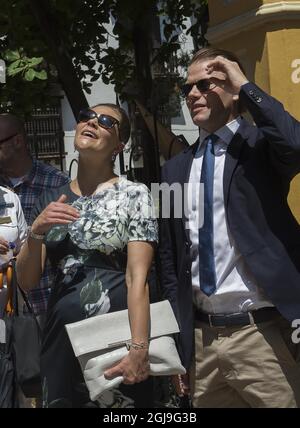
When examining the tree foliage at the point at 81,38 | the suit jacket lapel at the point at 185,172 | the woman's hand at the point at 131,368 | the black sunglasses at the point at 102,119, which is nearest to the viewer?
the woman's hand at the point at 131,368

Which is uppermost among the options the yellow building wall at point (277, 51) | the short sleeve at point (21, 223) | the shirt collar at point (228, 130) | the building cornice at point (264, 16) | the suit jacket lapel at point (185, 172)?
the building cornice at point (264, 16)

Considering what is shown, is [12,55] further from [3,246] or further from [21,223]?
[3,246]

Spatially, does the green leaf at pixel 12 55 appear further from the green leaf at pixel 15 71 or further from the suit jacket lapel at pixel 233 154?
the suit jacket lapel at pixel 233 154

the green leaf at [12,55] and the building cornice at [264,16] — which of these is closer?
the building cornice at [264,16]

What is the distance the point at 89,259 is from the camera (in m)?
2.97

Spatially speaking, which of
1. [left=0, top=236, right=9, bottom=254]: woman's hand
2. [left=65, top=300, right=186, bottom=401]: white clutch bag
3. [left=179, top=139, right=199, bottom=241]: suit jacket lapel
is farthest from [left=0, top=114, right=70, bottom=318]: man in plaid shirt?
[left=65, top=300, right=186, bottom=401]: white clutch bag

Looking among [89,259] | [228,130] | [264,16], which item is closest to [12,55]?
[264,16]

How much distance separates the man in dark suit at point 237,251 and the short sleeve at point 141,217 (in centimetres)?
12

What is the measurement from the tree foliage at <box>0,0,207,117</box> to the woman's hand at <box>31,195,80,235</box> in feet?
9.11

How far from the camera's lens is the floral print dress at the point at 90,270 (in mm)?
2934

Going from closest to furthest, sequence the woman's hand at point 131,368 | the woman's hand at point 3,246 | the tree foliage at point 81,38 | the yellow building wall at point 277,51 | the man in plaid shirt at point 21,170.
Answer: the woman's hand at point 131,368 < the yellow building wall at point 277,51 < the woman's hand at point 3,246 < the man in plaid shirt at point 21,170 < the tree foliage at point 81,38

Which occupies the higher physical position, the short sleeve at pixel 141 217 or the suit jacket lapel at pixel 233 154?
the suit jacket lapel at pixel 233 154

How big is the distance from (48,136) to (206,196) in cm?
1603

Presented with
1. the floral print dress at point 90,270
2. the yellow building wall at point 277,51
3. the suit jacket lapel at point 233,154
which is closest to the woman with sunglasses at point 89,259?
the floral print dress at point 90,270
